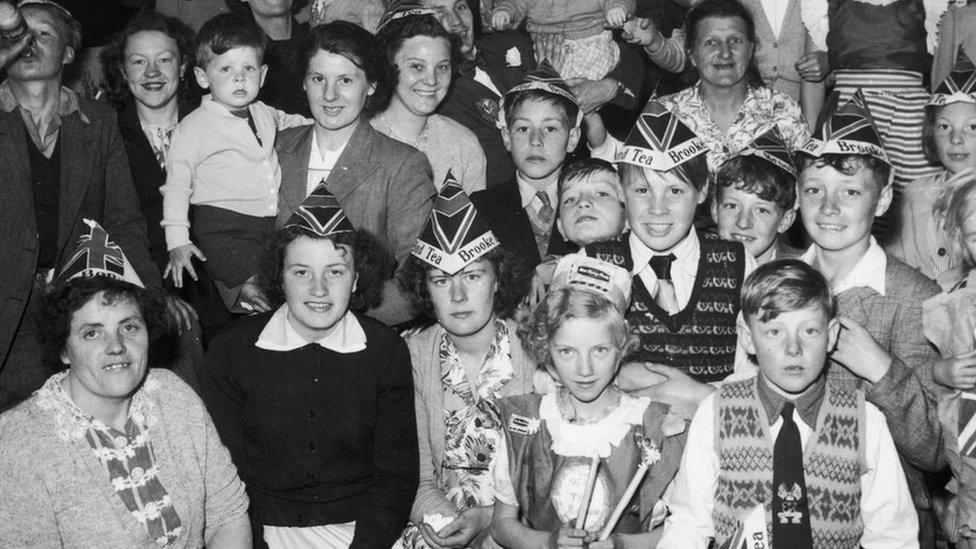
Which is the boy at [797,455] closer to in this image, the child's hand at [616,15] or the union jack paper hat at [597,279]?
the union jack paper hat at [597,279]

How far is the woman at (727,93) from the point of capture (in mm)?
5258

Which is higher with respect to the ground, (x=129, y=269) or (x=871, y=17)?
(x=871, y=17)

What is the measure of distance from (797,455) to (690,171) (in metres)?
1.16

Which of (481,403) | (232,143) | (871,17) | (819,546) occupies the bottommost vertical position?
(819,546)

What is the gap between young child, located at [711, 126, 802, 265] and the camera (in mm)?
4438

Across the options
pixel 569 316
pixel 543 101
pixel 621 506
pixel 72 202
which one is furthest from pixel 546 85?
pixel 621 506

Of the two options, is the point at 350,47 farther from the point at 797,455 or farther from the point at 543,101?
the point at 797,455

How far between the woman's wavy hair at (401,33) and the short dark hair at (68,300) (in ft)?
5.52

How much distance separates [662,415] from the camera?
3.74 metres

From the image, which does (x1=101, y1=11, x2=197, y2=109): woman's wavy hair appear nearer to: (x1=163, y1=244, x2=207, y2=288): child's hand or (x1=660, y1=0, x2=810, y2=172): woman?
(x1=163, y1=244, x2=207, y2=288): child's hand

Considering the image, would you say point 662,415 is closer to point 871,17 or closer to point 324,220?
point 324,220

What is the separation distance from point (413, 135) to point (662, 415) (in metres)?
1.81

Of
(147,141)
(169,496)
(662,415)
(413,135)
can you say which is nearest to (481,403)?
(662,415)

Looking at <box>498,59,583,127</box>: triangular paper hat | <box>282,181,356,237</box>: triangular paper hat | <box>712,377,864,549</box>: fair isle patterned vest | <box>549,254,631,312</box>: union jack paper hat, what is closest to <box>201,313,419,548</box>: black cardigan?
<box>282,181,356,237</box>: triangular paper hat
